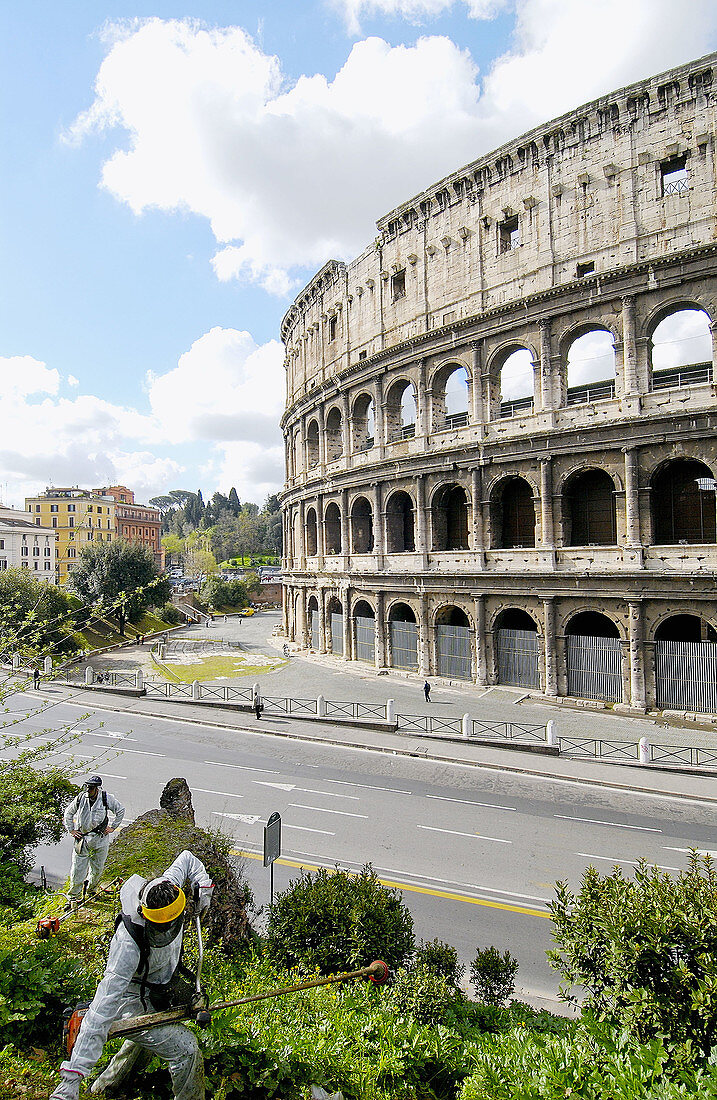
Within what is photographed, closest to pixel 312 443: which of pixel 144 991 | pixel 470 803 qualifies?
pixel 470 803

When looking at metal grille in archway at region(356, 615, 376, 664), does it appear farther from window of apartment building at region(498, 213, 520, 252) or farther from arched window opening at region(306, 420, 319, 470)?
window of apartment building at region(498, 213, 520, 252)

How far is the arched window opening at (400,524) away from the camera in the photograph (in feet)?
98.5

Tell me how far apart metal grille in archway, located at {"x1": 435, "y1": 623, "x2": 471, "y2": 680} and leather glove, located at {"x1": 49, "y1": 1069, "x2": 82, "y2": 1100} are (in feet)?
75.5

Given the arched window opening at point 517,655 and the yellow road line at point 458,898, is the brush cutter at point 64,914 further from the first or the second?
the arched window opening at point 517,655

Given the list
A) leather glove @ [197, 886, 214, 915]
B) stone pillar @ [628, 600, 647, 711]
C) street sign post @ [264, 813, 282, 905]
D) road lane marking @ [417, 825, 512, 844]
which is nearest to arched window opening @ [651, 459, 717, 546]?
stone pillar @ [628, 600, 647, 711]

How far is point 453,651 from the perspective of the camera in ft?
87.8

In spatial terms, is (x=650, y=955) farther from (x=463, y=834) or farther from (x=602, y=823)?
(x=602, y=823)

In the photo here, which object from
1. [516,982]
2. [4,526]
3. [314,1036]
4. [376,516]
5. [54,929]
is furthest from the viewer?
[4,526]

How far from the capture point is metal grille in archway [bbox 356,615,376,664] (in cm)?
3119

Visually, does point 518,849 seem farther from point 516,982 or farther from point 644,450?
point 644,450

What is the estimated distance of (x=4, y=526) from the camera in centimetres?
6141

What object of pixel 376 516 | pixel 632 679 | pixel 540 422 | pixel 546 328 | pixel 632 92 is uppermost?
pixel 632 92

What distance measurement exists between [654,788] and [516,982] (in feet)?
30.9

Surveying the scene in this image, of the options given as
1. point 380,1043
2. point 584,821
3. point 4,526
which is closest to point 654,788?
point 584,821
